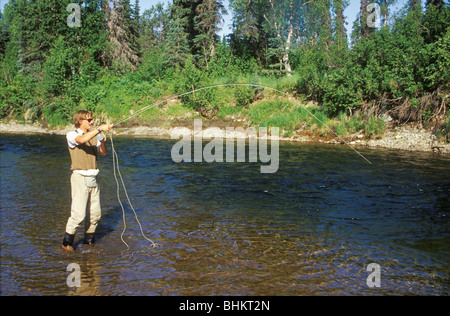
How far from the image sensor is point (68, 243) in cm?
568

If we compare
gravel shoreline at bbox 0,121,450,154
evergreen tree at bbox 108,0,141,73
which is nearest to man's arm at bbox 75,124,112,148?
gravel shoreline at bbox 0,121,450,154

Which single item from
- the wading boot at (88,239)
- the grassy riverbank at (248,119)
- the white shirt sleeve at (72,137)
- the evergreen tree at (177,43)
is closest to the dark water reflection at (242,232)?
the wading boot at (88,239)

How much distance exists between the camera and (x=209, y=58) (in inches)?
1258

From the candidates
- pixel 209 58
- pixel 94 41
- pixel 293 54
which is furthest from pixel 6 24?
pixel 293 54

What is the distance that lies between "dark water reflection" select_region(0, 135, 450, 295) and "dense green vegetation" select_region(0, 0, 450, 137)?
22.8 feet

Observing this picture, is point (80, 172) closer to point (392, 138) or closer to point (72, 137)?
point (72, 137)

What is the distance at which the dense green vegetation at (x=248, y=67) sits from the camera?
18531mm

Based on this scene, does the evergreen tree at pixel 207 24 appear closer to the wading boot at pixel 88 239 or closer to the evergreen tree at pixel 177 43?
the evergreen tree at pixel 177 43

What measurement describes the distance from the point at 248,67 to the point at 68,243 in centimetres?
2533

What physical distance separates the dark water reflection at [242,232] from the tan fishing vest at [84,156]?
1303 millimetres

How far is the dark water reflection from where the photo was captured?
189 inches

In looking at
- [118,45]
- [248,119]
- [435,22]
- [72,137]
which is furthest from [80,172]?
[118,45]
